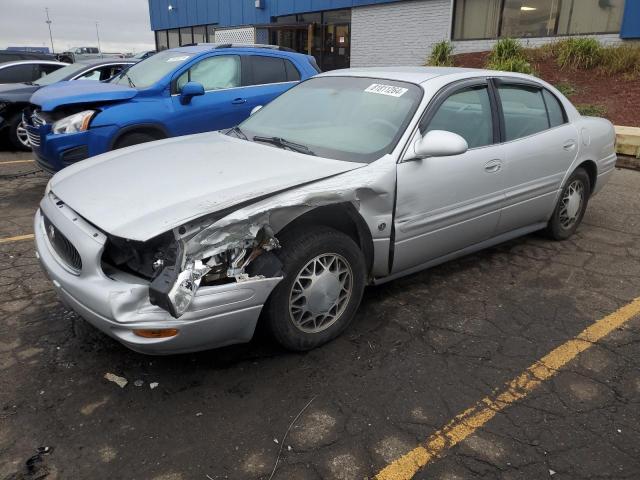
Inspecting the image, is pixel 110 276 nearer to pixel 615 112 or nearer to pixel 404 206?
pixel 404 206

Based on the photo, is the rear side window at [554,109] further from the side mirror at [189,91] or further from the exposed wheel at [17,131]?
the exposed wheel at [17,131]

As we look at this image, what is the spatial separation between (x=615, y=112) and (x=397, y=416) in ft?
31.3

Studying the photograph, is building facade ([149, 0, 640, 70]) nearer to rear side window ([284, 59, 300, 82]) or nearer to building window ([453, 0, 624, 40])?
building window ([453, 0, 624, 40])

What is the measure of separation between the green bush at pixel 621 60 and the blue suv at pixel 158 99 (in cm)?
753

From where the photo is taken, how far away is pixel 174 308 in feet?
7.75

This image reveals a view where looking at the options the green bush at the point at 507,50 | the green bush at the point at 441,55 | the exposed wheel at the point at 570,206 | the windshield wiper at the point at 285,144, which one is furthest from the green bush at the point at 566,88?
the windshield wiper at the point at 285,144

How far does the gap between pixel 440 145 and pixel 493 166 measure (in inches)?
33.1

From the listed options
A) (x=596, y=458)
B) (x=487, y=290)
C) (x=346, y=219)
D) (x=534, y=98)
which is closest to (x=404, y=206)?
(x=346, y=219)

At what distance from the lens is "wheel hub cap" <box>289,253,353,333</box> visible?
9.65 feet

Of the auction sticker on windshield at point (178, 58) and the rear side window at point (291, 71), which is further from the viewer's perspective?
the rear side window at point (291, 71)

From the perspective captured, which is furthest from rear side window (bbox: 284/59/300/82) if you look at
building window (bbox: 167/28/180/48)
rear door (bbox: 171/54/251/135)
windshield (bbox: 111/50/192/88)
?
building window (bbox: 167/28/180/48)

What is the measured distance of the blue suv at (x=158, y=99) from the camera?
5.68 metres

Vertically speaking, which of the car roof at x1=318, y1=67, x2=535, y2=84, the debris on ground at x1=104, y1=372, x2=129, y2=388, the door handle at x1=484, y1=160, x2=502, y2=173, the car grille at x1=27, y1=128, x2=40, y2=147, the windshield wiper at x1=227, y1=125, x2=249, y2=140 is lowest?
the debris on ground at x1=104, y1=372, x2=129, y2=388

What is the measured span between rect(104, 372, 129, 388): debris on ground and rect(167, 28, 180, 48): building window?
93.8 ft
